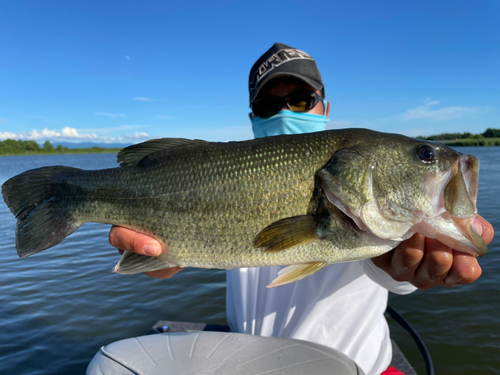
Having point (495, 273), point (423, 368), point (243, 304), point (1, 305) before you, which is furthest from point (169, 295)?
point (495, 273)

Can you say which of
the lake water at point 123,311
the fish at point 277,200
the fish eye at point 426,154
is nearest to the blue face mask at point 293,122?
the fish at point 277,200

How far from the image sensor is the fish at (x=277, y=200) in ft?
5.93

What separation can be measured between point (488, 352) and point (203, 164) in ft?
22.0

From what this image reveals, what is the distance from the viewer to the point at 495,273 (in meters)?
8.52

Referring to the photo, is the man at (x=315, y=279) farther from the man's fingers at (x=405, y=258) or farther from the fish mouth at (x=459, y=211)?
the fish mouth at (x=459, y=211)

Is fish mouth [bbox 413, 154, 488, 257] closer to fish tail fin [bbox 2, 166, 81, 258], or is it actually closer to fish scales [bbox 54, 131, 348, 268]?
fish scales [bbox 54, 131, 348, 268]

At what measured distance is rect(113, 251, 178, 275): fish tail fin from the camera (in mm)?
2268

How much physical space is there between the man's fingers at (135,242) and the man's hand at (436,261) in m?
1.67

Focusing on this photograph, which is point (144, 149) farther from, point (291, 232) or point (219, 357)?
point (219, 357)

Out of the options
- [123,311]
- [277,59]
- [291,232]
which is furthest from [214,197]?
[123,311]

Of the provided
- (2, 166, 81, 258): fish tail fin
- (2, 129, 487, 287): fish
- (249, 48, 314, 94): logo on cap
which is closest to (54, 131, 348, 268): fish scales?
(2, 129, 487, 287): fish

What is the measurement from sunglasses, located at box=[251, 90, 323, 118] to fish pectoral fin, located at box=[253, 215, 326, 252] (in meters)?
2.27

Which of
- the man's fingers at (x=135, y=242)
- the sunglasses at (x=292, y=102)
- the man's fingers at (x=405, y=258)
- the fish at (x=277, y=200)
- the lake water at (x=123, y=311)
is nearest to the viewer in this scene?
the fish at (x=277, y=200)

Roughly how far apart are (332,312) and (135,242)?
6.83ft
